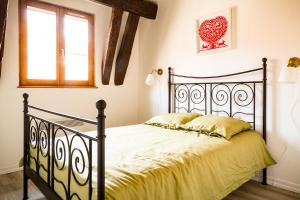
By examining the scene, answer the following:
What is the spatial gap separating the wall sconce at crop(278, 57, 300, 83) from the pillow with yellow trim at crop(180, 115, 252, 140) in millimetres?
571

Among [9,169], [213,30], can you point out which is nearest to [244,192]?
[213,30]

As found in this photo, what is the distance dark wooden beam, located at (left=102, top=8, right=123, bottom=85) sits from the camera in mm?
3137

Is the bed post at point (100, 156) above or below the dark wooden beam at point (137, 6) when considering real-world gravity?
below

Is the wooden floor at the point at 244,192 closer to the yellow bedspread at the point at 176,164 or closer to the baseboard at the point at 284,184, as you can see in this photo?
the baseboard at the point at 284,184

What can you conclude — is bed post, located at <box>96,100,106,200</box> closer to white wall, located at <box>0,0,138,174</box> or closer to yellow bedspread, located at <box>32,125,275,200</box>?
yellow bedspread, located at <box>32,125,275,200</box>

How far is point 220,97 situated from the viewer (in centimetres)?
282

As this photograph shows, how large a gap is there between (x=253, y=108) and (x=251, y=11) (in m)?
1.04

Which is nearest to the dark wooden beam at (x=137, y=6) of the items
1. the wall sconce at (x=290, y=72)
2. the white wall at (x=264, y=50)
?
the white wall at (x=264, y=50)

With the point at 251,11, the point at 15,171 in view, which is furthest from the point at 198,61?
the point at 15,171

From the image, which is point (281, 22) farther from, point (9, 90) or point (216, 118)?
point (9, 90)

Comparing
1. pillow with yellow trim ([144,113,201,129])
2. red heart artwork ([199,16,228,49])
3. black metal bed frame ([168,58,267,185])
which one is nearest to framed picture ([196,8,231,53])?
red heart artwork ([199,16,228,49])

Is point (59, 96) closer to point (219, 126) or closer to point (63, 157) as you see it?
point (63, 157)

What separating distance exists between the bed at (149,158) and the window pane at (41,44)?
100 cm

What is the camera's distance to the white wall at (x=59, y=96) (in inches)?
106
